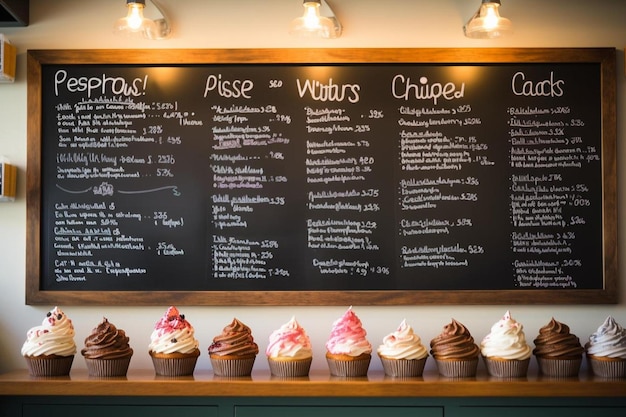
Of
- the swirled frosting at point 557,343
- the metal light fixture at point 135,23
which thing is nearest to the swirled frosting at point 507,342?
the swirled frosting at point 557,343

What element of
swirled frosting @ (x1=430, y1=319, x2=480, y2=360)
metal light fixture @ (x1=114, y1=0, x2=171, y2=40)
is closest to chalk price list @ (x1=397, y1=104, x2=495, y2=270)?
swirled frosting @ (x1=430, y1=319, x2=480, y2=360)

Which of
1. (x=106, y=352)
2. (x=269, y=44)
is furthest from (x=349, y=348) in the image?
(x=269, y=44)

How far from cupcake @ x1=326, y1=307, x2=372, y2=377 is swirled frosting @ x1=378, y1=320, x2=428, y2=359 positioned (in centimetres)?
10

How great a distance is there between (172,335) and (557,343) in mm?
2012

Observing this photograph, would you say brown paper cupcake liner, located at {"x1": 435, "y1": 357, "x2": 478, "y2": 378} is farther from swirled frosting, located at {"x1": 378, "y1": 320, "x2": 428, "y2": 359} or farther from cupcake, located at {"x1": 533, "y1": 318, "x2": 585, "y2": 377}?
cupcake, located at {"x1": 533, "y1": 318, "x2": 585, "y2": 377}

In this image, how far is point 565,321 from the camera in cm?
449

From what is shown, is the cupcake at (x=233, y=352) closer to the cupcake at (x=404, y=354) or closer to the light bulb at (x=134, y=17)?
the cupcake at (x=404, y=354)

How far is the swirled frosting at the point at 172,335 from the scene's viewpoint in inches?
162

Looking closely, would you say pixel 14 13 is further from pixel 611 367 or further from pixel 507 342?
pixel 611 367

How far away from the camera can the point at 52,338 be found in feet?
13.5

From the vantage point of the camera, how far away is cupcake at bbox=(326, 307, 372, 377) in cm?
409

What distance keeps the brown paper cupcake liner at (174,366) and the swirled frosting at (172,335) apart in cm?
5

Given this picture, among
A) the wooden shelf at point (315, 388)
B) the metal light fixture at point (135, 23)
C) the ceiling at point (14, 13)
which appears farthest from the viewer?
the ceiling at point (14, 13)

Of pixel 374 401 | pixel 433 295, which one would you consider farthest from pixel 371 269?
pixel 374 401
